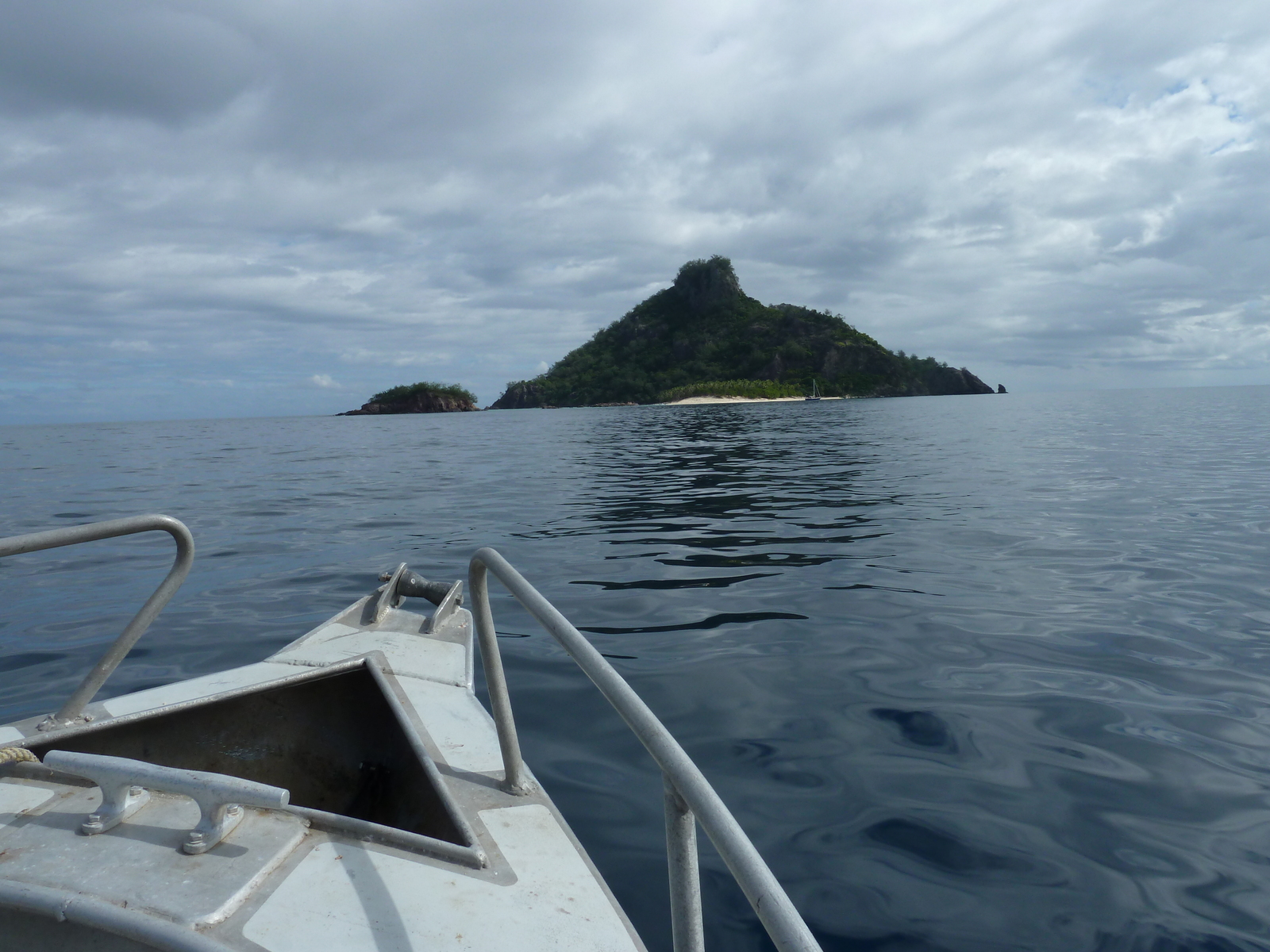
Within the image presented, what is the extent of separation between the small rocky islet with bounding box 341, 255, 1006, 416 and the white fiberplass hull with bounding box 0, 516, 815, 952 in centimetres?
9133

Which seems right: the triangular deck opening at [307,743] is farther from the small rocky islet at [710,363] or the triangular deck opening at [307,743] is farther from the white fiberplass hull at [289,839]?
the small rocky islet at [710,363]

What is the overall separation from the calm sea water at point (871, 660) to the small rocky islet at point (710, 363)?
276 ft

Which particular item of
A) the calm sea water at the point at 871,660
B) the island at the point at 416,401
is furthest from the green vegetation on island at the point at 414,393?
the calm sea water at the point at 871,660

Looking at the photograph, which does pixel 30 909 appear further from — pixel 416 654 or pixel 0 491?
pixel 0 491

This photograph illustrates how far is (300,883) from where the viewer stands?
1.64m

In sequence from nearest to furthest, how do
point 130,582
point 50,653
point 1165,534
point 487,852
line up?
point 487,852, point 50,653, point 130,582, point 1165,534

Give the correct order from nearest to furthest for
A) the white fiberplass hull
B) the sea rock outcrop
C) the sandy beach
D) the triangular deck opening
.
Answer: the white fiberplass hull → the triangular deck opening → the sandy beach → the sea rock outcrop

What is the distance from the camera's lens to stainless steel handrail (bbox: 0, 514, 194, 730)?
7.73ft

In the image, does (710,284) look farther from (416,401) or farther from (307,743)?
(307,743)

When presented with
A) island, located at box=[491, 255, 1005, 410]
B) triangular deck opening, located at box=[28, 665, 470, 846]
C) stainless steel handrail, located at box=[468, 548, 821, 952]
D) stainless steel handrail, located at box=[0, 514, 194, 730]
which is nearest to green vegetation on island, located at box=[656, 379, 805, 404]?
island, located at box=[491, 255, 1005, 410]

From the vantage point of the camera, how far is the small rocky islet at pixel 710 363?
107m

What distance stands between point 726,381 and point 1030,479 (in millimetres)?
88777

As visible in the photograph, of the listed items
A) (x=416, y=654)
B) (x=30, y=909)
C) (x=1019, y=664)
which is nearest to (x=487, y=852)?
(x=30, y=909)

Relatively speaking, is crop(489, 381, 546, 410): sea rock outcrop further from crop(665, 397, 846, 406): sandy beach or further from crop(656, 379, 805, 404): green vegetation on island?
crop(665, 397, 846, 406): sandy beach
